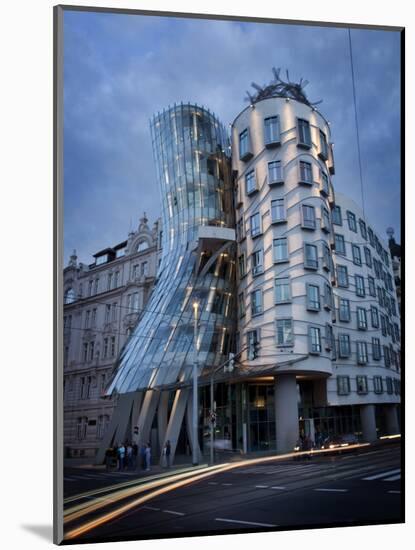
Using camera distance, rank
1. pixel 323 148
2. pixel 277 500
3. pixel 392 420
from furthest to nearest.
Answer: pixel 323 148, pixel 392 420, pixel 277 500

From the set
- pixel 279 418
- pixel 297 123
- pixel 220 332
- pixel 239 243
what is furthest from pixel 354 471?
pixel 297 123

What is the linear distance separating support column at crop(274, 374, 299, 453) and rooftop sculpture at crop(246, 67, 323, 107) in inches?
272

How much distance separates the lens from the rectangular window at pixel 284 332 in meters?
14.9

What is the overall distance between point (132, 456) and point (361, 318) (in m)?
6.81

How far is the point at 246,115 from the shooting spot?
14867 mm

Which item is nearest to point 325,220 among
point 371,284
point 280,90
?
point 371,284

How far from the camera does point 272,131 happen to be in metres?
15.6

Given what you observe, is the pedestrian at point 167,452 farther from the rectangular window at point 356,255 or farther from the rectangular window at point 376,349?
the rectangular window at point 356,255

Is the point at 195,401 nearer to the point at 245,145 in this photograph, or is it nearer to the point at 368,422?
the point at 368,422

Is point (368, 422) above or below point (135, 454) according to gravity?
above

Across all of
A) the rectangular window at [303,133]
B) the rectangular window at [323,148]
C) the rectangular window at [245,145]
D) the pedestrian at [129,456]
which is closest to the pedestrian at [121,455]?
the pedestrian at [129,456]

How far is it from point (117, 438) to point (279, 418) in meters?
3.88

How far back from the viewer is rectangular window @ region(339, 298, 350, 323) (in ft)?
49.9

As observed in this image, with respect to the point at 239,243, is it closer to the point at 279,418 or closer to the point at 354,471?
the point at 279,418
